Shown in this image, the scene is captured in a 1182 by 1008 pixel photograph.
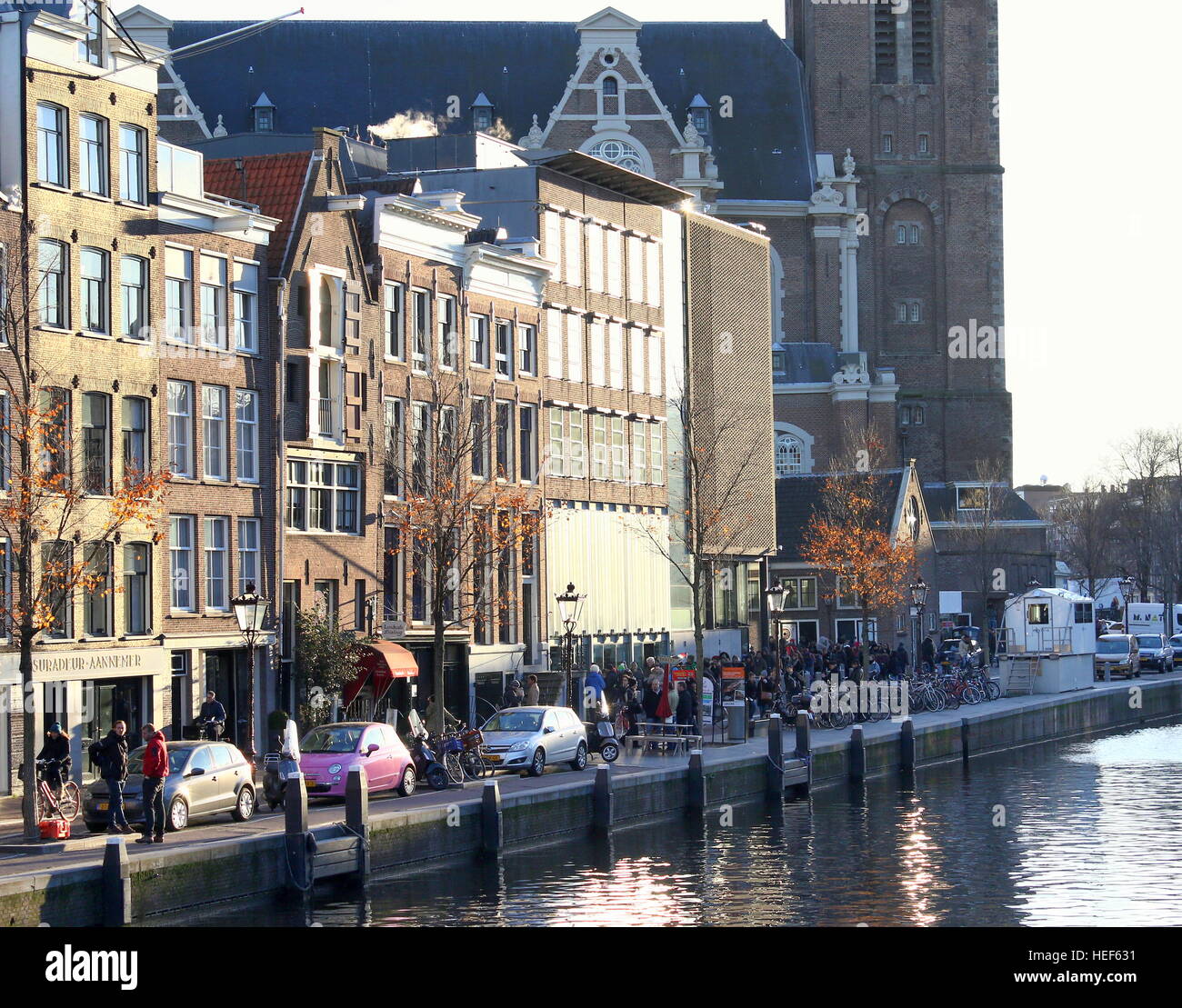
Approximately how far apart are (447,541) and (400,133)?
5403 centimetres

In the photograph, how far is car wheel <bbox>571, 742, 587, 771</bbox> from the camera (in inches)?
1714

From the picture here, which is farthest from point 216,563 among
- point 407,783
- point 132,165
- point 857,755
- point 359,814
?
point 359,814

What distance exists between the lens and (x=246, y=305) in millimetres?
47125

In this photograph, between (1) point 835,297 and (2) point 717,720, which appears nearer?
(2) point 717,720

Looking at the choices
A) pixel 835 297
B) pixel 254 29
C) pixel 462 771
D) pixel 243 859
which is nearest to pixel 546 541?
pixel 462 771

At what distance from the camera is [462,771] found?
4041cm

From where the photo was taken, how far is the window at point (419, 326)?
53.5 meters

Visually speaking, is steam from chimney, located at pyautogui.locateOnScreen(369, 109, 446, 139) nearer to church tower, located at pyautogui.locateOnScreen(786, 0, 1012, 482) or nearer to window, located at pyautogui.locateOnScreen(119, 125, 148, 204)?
church tower, located at pyautogui.locateOnScreen(786, 0, 1012, 482)

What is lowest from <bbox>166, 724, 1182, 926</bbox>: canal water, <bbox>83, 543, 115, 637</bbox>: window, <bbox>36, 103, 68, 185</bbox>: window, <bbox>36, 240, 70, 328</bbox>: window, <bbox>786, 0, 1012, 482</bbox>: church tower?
<bbox>166, 724, 1182, 926</bbox>: canal water

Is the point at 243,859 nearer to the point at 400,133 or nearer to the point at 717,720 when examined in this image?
the point at 717,720

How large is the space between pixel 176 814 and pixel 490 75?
75.3 m

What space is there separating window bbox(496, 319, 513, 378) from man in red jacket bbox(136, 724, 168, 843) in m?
28.6

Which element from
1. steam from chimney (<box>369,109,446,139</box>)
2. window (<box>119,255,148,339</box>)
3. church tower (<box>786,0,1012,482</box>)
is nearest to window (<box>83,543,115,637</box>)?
window (<box>119,255,148,339</box>)
